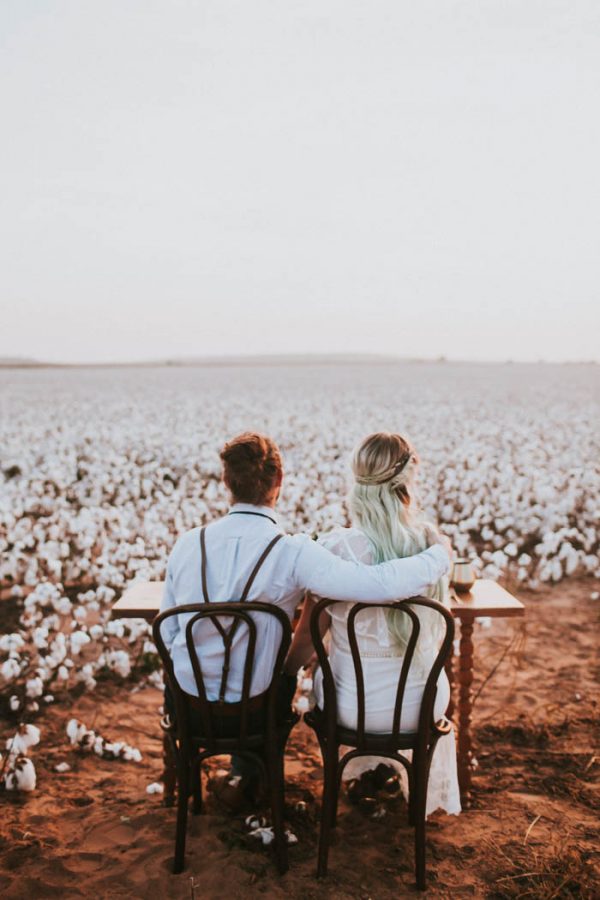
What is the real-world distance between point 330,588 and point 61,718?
258cm

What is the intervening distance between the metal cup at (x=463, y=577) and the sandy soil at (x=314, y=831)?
939 millimetres

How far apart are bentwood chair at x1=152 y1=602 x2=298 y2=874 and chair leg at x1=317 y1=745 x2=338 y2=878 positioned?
0.14 metres

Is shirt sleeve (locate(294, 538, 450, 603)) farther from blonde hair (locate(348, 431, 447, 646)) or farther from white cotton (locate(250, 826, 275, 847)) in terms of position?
white cotton (locate(250, 826, 275, 847))

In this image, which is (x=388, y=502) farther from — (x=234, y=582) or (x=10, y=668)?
(x=10, y=668)

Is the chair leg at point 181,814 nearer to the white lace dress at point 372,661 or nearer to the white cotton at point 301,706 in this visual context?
the white lace dress at point 372,661

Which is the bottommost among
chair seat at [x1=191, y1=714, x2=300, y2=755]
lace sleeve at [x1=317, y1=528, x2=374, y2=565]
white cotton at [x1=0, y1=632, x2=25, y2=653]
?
white cotton at [x1=0, y1=632, x2=25, y2=653]

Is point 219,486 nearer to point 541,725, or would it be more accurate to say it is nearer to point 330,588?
point 541,725

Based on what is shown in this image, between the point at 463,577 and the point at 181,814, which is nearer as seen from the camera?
the point at 181,814

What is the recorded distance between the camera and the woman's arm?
9.37 ft

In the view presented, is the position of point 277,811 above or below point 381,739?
below

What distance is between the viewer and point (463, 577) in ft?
11.3

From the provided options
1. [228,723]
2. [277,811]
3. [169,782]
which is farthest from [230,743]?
[169,782]

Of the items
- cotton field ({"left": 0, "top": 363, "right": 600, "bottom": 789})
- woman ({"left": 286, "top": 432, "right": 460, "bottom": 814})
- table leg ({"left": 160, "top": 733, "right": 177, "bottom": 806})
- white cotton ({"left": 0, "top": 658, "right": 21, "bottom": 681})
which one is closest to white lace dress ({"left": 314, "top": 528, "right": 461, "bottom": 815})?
woman ({"left": 286, "top": 432, "right": 460, "bottom": 814})

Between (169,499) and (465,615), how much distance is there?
20.2 ft
